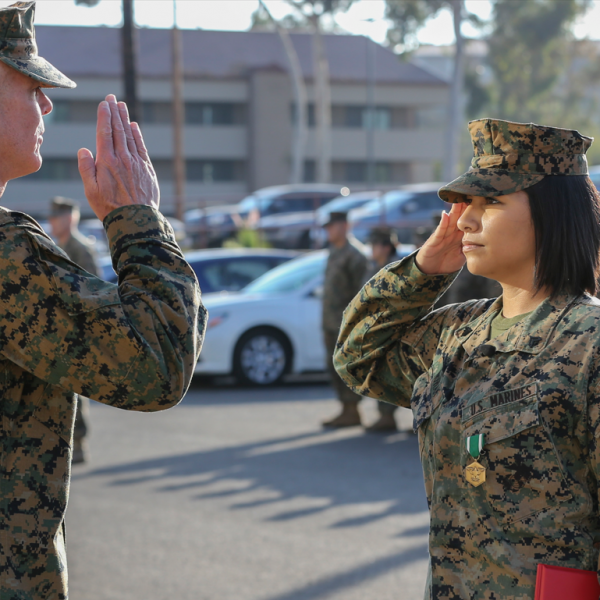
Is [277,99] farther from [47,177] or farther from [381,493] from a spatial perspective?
[381,493]

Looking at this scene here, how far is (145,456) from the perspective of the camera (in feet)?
26.4

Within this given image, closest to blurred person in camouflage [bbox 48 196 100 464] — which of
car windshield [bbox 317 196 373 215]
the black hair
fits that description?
the black hair

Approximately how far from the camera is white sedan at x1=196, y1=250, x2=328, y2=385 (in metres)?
11.9

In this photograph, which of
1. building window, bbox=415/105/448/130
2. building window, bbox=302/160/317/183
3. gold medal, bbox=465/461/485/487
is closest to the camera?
gold medal, bbox=465/461/485/487

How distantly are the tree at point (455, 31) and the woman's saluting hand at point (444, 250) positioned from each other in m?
36.8

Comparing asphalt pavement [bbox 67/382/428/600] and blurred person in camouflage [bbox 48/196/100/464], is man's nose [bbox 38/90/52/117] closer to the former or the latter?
asphalt pavement [bbox 67/382/428/600]

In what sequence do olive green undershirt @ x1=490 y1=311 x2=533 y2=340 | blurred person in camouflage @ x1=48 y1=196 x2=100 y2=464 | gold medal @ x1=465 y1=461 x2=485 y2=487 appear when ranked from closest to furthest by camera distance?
1. gold medal @ x1=465 y1=461 x2=485 y2=487
2. olive green undershirt @ x1=490 y1=311 x2=533 y2=340
3. blurred person in camouflage @ x1=48 y1=196 x2=100 y2=464

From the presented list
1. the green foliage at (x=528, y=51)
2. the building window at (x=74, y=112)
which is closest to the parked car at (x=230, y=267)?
the building window at (x=74, y=112)

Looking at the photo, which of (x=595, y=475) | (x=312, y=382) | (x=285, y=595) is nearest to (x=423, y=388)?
(x=595, y=475)

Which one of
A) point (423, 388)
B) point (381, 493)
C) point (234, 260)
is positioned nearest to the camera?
point (423, 388)

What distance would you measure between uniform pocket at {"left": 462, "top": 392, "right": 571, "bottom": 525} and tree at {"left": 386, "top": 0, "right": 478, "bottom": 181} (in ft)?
123

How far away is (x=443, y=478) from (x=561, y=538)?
320mm

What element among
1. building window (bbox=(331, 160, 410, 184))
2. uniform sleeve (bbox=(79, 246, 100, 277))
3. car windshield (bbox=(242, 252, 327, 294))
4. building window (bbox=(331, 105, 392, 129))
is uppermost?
building window (bbox=(331, 105, 392, 129))

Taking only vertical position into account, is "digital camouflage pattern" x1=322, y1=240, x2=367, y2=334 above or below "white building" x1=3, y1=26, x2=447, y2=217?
below
